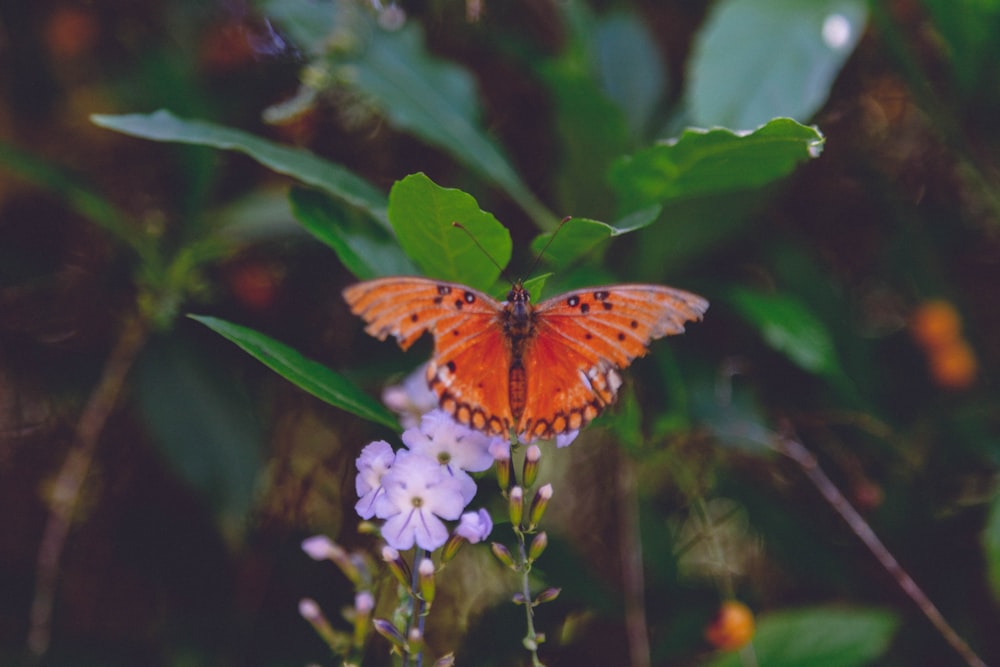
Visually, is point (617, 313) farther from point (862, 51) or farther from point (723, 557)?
point (862, 51)

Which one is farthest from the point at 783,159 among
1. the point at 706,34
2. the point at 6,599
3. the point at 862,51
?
the point at 6,599

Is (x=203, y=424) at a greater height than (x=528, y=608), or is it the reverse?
(x=203, y=424)

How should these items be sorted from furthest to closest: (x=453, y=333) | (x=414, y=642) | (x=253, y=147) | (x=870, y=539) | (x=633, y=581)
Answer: (x=633, y=581) < (x=870, y=539) < (x=253, y=147) < (x=453, y=333) < (x=414, y=642)

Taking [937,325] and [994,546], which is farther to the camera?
[937,325]

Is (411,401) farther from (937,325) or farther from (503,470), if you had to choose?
(937,325)

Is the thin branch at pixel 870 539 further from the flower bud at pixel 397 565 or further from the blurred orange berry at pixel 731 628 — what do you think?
the flower bud at pixel 397 565

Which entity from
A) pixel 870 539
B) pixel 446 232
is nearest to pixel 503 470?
pixel 446 232
